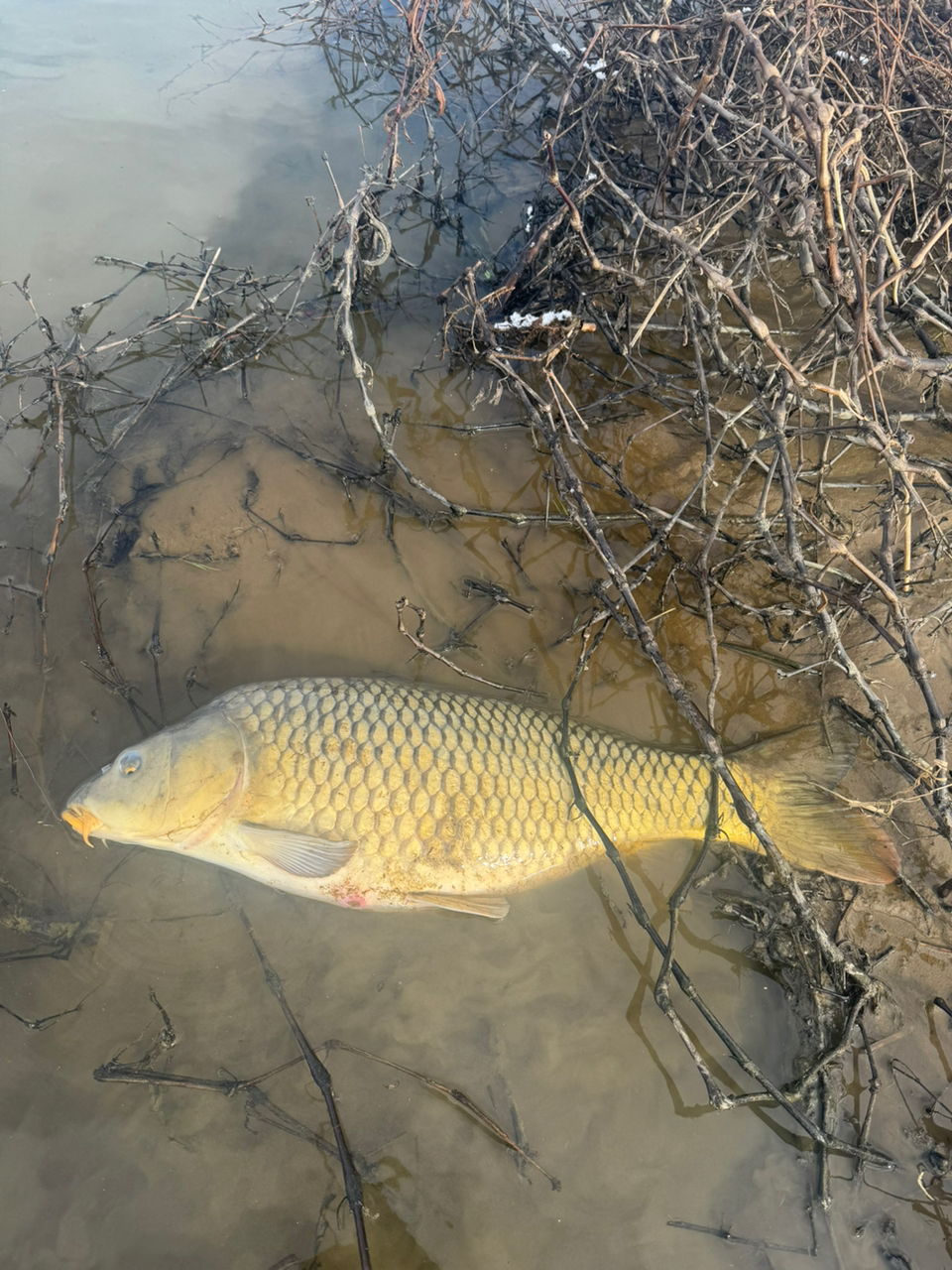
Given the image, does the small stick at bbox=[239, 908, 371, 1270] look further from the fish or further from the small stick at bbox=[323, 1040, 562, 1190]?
the fish

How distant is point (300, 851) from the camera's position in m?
2.47

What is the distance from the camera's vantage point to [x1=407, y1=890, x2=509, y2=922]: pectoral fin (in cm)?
256

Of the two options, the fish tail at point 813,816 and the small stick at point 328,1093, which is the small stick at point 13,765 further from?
the fish tail at point 813,816

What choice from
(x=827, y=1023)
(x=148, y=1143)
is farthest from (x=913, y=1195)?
→ (x=148, y=1143)

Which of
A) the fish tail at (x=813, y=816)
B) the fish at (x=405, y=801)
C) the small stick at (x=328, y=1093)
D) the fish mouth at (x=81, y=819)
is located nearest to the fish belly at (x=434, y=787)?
the fish at (x=405, y=801)

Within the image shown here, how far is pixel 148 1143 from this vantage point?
7.58 feet

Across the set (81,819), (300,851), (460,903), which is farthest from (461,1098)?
(81,819)

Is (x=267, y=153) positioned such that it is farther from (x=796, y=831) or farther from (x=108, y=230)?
(x=796, y=831)

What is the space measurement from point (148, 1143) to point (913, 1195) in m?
2.71

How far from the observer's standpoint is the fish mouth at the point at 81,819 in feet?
7.97

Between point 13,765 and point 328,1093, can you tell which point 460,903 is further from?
point 13,765

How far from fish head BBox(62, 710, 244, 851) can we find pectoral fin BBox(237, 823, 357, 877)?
213 millimetres

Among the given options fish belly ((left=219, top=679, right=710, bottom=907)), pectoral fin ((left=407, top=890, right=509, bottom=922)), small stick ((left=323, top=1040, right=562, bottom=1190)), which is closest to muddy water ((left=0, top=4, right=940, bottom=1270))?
small stick ((left=323, top=1040, right=562, bottom=1190))

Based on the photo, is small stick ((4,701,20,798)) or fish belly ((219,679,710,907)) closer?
fish belly ((219,679,710,907))
